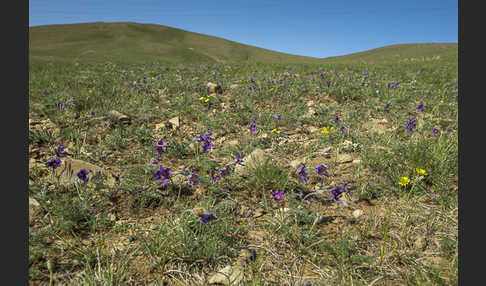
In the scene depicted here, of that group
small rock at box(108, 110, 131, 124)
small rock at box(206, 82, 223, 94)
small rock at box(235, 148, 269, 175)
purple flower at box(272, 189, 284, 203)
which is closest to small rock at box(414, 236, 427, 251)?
purple flower at box(272, 189, 284, 203)

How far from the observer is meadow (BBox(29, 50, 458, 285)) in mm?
1704

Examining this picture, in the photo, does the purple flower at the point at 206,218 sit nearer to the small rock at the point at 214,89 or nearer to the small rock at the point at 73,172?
the small rock at the point at 73,172

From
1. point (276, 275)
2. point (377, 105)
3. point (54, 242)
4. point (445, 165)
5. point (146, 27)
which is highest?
point (146, 27)

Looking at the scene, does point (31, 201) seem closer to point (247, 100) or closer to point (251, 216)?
point (251, 216)

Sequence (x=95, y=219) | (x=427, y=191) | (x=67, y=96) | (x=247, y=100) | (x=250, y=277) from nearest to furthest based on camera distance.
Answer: (x=250, y=277), (x=95, y=219), (x=427, y=191), (x=67, y=96), (x=247, y=100)

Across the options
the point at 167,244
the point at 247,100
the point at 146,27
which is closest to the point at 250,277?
the point at 167,244

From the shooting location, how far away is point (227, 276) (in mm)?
1626

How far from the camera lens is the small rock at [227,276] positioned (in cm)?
163

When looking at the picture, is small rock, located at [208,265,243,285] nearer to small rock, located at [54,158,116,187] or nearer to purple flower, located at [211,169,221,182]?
purple flower, located at [211,169,221,182]

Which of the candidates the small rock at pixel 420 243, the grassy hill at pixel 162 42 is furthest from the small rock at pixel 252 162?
the grassy hill at pixel 162 42

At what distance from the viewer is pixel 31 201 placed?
2.14 m

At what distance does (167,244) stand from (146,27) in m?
70.2

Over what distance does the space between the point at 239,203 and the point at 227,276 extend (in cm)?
87

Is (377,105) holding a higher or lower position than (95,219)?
higher
